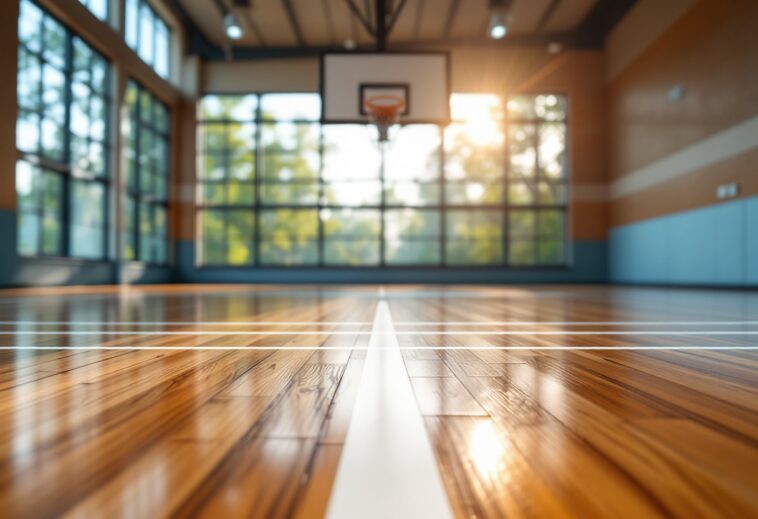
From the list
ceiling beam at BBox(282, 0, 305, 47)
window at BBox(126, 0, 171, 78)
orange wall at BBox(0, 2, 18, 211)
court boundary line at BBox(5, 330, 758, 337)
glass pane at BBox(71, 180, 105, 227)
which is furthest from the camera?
ceiling beam at BBox(282, 0, 305, 47)

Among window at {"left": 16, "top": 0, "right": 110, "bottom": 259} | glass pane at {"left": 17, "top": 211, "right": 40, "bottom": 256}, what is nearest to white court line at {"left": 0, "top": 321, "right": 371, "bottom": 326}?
glass pane at {"left": 17, "top": 211, "right": 40, "bottom": 256}

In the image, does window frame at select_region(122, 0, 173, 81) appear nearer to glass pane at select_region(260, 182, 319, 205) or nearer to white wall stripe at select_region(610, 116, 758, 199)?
glass pane at select_region(260, 182, 319, 205)

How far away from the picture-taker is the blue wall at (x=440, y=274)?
1209cm

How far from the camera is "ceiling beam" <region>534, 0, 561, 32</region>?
1041cm

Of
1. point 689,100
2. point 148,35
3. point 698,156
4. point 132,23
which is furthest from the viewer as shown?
point 148,35

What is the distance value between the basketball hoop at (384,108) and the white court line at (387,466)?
6777 millimetres

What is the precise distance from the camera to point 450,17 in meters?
10.9

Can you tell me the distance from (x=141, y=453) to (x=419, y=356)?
3.07 feet

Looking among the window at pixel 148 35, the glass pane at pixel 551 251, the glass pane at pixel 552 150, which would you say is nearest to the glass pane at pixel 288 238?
the window at pixel 148 35

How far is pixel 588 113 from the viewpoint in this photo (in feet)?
39.7

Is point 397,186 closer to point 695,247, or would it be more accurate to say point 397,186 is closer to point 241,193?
point 241,193

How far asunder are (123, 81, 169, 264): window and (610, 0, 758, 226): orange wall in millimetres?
10294

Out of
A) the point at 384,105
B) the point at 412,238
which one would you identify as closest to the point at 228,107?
the point at 412,238

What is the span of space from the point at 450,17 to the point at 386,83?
4504mm
